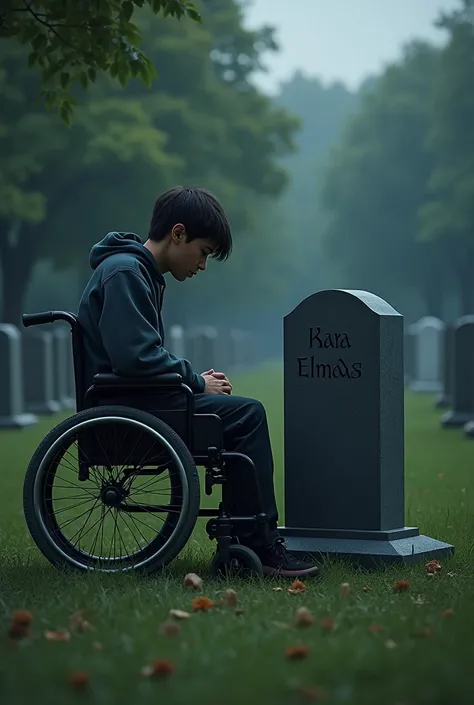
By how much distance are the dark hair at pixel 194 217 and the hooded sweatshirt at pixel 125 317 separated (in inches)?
5.7

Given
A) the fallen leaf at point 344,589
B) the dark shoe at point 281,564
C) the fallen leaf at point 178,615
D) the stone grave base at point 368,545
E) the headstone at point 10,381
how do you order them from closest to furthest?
the fallen leaf at point 178,615 → the fallen leaf at point 344,589 → the dark shoe at point 281,564 → the stone grave base at point 368,545 → the headstone at point 10,381

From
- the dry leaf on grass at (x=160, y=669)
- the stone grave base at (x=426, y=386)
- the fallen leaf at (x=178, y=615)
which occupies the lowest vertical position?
the stone grave base at (x=426, y=386)

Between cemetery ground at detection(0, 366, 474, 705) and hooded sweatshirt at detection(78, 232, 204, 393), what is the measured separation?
0.83 metres

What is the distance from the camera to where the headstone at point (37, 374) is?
70.3 ft

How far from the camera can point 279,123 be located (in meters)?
35.8

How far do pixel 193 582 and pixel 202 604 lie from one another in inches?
21.6

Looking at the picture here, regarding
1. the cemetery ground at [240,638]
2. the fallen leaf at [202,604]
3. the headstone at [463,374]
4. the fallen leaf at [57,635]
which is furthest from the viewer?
the headstone at [463,374]

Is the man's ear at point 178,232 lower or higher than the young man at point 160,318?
higher

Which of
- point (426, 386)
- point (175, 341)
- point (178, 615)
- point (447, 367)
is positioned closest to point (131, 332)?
point (178, 615)

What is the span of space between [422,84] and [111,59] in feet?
141

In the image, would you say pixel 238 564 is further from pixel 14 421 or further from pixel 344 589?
Answer: pixel 14 421

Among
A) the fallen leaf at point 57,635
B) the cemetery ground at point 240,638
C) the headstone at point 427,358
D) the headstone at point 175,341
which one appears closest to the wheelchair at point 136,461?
the cemetery ground at point 240,638

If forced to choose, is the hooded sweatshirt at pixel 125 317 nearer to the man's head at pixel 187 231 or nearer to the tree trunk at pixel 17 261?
the man's head at pixel 187 231

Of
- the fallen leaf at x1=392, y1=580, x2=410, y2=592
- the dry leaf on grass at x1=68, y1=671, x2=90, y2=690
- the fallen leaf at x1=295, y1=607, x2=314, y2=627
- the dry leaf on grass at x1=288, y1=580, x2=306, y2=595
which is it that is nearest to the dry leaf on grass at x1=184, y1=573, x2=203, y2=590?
Result: the dry leaf on grass at x1=288, y1=580, x2=306, y2=595
